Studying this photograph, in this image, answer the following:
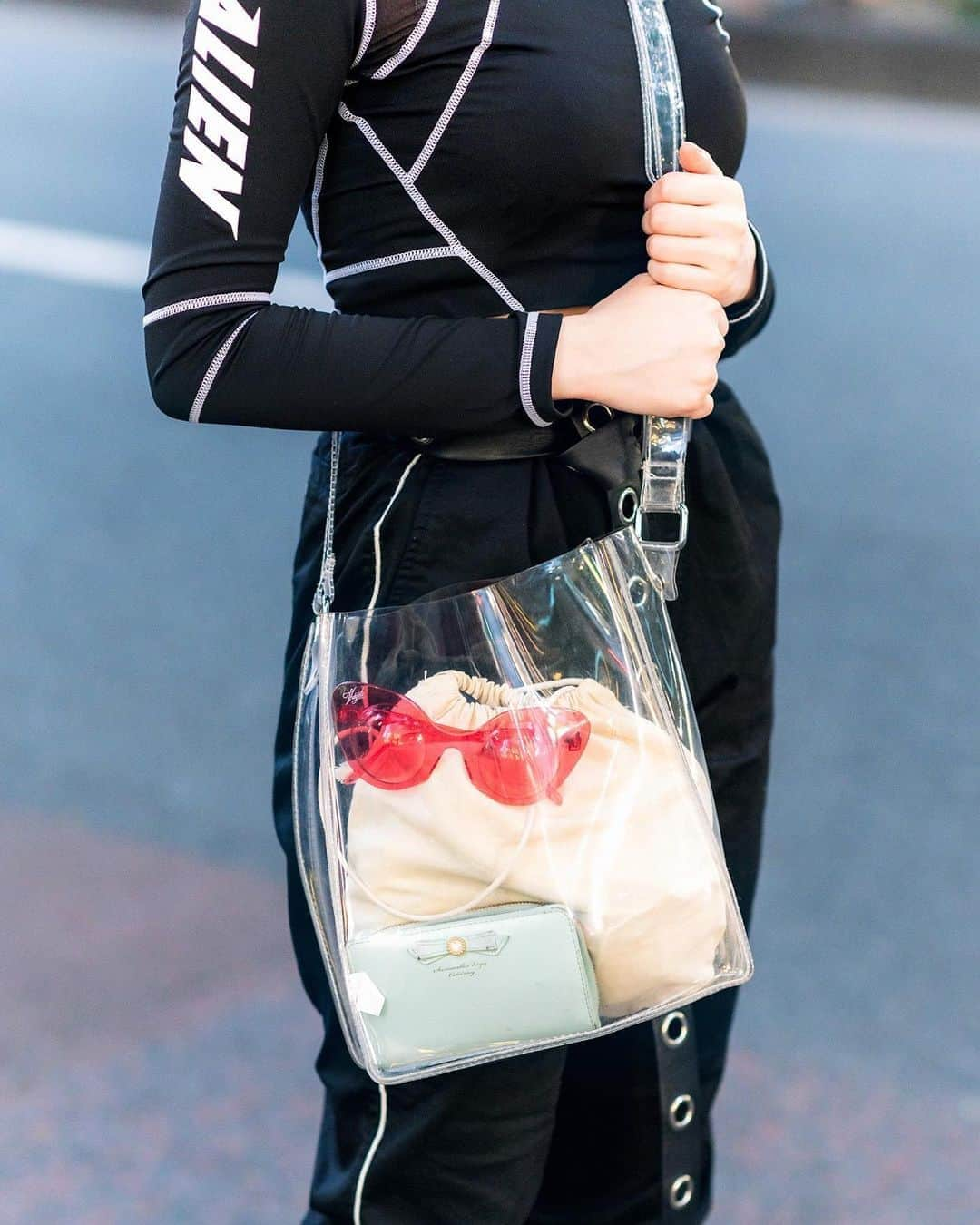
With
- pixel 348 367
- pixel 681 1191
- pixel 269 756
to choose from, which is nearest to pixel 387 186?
pixel 348 367

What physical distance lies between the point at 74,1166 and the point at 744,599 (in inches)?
49.2

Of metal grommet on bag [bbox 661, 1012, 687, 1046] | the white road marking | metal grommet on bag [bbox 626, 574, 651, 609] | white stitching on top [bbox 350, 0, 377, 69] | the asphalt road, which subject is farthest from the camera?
the white road marking

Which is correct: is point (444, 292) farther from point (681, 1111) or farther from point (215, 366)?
point (681, 1111)

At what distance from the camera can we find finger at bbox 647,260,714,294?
4.00ft

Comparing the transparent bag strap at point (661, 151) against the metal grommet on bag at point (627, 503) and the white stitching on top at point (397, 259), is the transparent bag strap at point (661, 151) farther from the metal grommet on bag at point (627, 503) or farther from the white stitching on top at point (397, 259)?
the white stitching on top at point (397, 259)

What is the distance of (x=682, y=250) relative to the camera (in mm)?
1216

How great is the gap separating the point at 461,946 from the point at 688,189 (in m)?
0.58

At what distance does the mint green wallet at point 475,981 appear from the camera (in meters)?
1.15

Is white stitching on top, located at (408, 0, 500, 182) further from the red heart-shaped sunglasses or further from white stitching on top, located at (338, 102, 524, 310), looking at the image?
the red heart-shaped sunglasses

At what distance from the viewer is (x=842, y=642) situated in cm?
343

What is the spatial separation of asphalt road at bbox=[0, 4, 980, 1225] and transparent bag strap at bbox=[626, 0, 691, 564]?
1183 millimetres

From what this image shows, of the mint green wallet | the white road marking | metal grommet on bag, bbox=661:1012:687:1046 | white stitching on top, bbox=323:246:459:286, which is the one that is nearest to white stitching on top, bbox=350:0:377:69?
white stitching on top, bbox=323:246:459:286

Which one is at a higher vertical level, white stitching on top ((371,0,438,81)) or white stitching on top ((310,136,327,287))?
white stitching on top ((371,0,438,81))

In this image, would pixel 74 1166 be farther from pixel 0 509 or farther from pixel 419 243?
pixel 0 509
